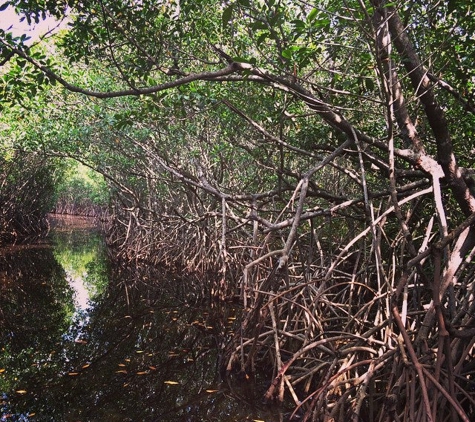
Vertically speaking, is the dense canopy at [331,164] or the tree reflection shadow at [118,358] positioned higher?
the dense canopy at [331,164]

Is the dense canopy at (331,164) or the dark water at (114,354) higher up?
the dense canopy at (331,164)

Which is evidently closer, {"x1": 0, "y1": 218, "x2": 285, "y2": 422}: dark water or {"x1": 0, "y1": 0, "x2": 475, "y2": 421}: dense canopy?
{"x1": 0, "y1": 0, "x2": 475, "y2": 421}: dense canopy

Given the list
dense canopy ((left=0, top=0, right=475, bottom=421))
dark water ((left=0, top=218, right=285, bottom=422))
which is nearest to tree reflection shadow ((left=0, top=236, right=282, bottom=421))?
dark water ((left=0, top=218, right=285, bottom=422))

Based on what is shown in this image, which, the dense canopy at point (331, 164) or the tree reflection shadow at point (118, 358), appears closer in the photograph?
the dense canopy at point (331, 164)

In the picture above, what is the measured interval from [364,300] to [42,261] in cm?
1042

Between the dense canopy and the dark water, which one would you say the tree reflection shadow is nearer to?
the dark water

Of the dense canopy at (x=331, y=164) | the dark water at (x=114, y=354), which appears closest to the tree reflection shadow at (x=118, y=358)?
the dark water at (x=114, y=354)

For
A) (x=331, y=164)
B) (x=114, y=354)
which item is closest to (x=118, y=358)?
(x=114, y=354)

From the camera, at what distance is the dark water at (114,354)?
3975 millimetres

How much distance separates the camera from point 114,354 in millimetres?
5426

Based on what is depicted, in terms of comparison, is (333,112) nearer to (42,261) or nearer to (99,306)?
(99,306)

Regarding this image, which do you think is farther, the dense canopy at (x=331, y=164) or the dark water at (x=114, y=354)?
the dark water at (x=114, y=354)

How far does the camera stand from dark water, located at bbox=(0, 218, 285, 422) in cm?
397

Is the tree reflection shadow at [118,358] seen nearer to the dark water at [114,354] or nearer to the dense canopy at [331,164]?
the dark water at [114,354]
